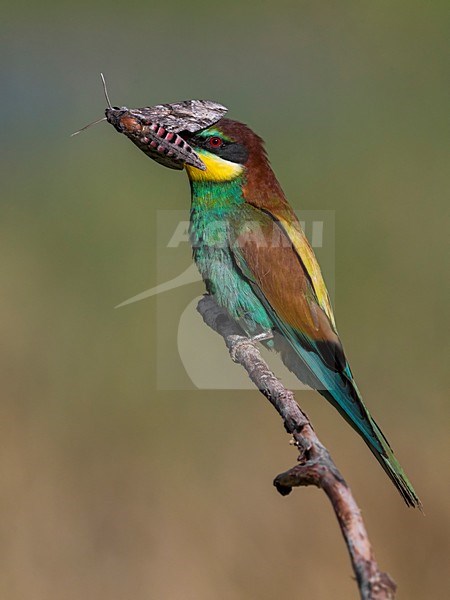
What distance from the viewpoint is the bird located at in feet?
8.22

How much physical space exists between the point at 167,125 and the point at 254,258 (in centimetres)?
44

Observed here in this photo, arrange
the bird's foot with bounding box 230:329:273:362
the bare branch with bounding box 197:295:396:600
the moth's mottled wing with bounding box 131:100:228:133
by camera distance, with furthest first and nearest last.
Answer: the moth's mottled wing with bounding box 131:100:228:133, the bird's foot with bounding box 230:329:273:362, the bare branch with bounding box 197:295:396:600

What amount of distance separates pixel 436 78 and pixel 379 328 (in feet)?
10.8

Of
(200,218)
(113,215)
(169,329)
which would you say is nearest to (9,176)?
(113,215)

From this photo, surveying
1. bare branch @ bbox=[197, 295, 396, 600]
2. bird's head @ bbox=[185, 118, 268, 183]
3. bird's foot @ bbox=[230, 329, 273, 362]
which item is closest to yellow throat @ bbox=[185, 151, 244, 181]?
bird's head @ bbox=[185, 118, 268, 183]

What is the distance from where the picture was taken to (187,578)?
292 centimetres

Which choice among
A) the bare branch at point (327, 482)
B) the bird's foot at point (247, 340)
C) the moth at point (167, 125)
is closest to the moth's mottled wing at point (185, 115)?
the moth at point (167, 125)

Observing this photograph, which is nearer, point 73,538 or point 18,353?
point 73,538

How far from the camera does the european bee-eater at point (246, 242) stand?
2469 millimetres

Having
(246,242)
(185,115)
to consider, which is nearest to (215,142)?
(185,115)

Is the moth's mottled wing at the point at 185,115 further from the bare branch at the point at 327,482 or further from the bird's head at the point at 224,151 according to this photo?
the bare branch at the point at 327,482

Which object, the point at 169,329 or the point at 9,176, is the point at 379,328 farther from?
the point at 9,176

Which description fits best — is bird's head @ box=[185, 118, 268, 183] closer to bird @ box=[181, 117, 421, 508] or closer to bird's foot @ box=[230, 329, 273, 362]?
bird @ box=[181, 117, 421, 508]

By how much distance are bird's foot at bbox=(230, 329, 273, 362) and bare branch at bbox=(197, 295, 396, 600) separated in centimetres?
29
